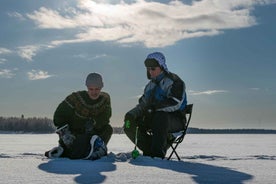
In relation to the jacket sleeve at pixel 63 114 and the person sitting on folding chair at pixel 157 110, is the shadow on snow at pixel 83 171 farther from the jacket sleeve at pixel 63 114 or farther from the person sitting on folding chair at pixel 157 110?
the jacket sleeve at pixel 63 114

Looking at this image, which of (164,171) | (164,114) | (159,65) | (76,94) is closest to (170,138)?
(164,114)

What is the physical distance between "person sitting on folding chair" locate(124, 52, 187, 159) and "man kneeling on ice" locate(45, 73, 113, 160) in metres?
0.34

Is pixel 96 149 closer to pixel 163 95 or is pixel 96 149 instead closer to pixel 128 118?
pixel 128 118

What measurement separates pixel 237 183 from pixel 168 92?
2729mm

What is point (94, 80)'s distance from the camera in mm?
5703

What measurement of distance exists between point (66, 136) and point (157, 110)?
1.14m

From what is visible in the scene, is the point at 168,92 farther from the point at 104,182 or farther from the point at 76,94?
the point at 104,182

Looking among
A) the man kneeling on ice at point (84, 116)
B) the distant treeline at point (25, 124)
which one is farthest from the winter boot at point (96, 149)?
the distant treeline at point (25, 124)

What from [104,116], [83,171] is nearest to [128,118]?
[104,116]

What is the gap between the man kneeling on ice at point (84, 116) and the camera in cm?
554

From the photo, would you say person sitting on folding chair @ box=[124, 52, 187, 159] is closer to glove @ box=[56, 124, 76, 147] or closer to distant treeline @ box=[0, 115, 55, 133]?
glove @ box=[56, 124, 76, 147]

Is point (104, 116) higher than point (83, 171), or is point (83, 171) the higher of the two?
point (104, 116)

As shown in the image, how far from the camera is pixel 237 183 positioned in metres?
2.91

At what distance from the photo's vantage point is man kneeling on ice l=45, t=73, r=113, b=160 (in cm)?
554
